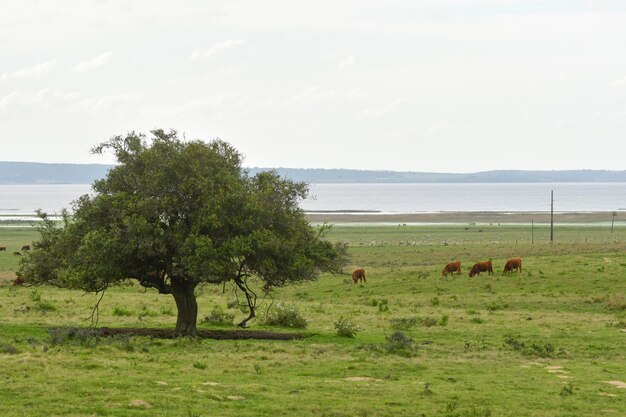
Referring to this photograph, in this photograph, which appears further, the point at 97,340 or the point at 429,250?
the point at 429,250

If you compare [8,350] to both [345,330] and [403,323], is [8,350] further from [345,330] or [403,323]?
[403,323]

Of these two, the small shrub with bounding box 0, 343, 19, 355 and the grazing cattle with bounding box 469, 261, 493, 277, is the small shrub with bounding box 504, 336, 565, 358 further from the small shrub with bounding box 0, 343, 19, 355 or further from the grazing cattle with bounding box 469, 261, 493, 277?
the grazing cattle with bounding box 469, 261, 493, 277

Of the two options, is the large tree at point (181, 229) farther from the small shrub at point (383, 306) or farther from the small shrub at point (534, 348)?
the small shrub at point (383, 306)

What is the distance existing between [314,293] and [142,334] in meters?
22.6

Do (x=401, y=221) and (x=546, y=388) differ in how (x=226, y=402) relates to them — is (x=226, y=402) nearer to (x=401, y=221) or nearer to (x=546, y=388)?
(x=546, y=388)

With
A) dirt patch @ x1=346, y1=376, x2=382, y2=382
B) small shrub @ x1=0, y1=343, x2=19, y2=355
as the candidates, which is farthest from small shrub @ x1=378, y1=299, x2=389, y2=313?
small shrub @ x1=0, y1=343, x2=19, y2=355

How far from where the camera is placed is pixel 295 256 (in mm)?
28656

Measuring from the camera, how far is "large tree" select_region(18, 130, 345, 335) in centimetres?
2736

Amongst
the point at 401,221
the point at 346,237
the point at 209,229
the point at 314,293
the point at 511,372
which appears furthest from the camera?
the point at 401,221

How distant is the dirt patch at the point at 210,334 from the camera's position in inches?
1181

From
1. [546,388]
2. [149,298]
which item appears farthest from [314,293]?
[546,388]

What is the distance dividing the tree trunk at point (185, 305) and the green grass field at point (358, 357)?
3.44ft

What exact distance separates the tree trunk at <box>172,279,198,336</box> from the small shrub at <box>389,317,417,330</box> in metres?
8.38

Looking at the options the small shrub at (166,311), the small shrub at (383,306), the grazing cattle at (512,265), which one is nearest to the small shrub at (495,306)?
the small shrub at (383,306)
